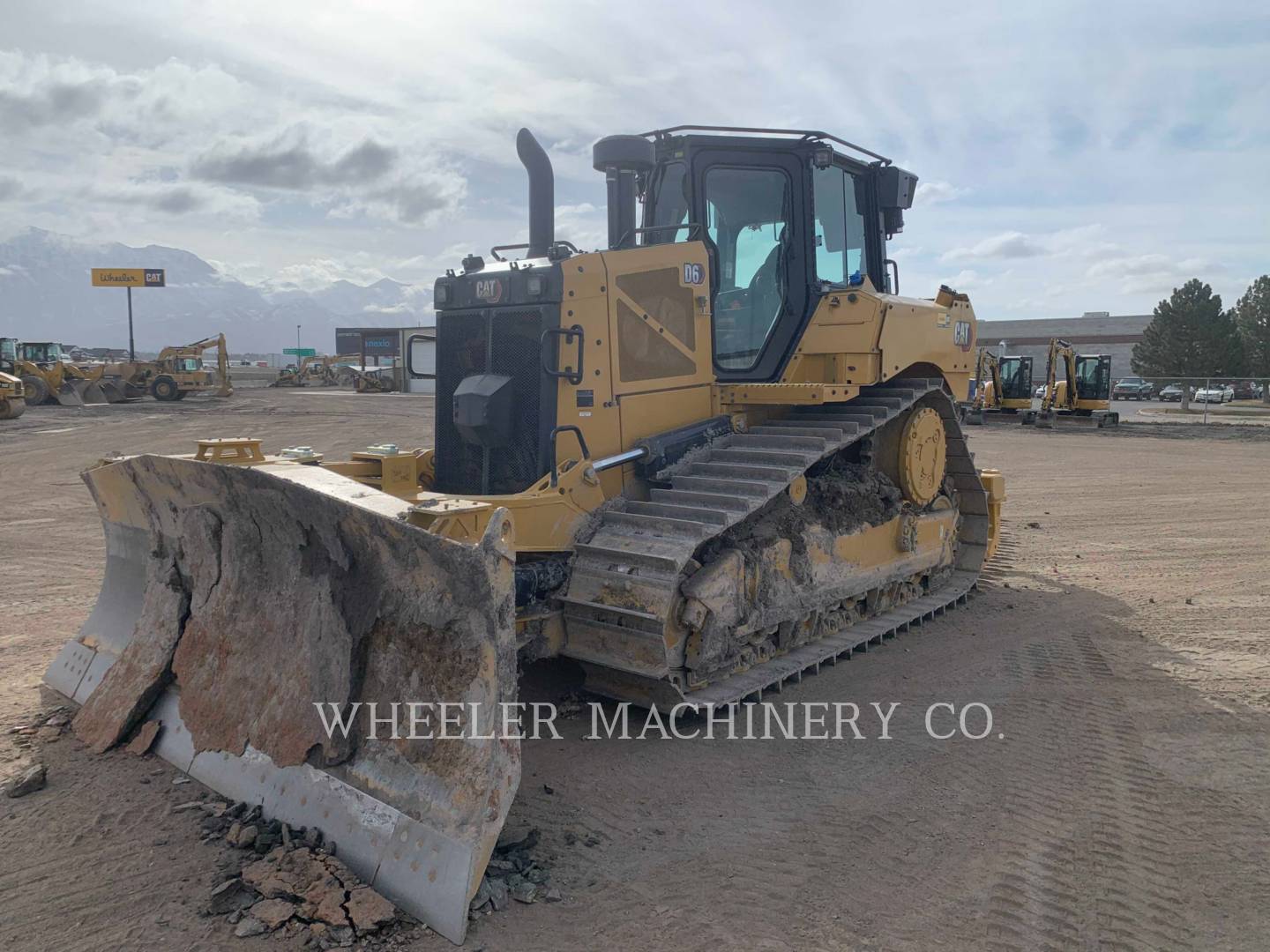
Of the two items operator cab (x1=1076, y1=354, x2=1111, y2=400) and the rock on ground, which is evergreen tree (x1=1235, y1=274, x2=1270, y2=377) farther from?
the rock on ground

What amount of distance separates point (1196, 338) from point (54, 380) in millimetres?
47813

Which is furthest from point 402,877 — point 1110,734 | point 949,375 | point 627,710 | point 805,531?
point 949,375

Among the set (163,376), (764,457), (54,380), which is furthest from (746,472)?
(163,376)

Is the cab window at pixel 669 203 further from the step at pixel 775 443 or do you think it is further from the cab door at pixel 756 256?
the step at pixel 775 443

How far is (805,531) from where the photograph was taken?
5.84 m

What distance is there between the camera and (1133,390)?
47.4 m

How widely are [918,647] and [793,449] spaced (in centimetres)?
179

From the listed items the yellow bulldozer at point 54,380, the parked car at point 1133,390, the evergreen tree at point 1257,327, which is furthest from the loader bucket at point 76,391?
the evergreen tree at point 1257,327

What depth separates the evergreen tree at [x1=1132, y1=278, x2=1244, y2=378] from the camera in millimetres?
43250

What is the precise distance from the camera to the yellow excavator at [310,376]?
53250 millimetres

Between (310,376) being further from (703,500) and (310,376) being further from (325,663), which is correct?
(325,663)

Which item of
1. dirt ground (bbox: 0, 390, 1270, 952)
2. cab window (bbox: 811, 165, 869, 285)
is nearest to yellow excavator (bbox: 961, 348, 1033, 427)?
dirt ground (bbox: 0, 390, 1270, 952)

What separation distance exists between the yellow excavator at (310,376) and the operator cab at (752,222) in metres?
50.8

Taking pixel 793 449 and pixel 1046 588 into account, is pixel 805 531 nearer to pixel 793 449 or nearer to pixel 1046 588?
pixel 793 449
